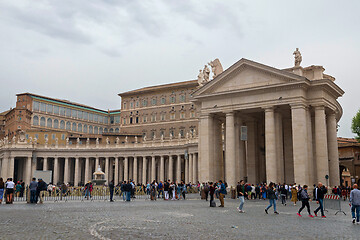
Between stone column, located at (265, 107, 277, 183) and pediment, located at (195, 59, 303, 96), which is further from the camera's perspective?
pediment, located at (195, 59, 303, 96)

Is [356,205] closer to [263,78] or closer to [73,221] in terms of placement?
[73,221]

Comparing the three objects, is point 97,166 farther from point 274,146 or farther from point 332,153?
point 332,153

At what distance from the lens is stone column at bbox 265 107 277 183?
1542 inches

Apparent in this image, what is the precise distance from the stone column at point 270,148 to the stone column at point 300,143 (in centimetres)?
207

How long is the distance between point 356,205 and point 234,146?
25.4 meters

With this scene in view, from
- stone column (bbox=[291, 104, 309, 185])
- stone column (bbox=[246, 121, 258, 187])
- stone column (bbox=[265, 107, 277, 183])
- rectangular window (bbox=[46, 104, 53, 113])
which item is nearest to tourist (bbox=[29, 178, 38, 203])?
stone column (bbox=[265, 107, 277, 183])

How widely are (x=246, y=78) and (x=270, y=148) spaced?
26.4 feet

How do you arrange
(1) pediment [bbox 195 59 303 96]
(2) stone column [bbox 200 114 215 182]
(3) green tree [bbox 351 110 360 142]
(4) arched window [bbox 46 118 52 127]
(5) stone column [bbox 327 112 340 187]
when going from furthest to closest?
(4) arched window [bbox 46 118 52 127] → (3) green tree [bbox 351 110 360 142] → (2) stone column [bbox 200 114 215 182] → (5) stone column [bbox 327 112 340 187] → (1) pediment [bbox 195 59 303 96]

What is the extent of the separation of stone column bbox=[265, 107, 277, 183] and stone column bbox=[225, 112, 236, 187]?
393 cm

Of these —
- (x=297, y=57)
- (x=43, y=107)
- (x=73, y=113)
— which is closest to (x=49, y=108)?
(x=43, y=107)

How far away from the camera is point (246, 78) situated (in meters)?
42.2

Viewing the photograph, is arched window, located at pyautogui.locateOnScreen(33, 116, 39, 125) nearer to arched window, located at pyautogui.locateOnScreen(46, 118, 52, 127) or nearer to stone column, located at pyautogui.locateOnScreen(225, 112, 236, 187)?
arched window, located at pyautogui.locateOnScreen(46, 118, 52, 127)

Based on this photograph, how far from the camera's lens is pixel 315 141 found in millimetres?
39781

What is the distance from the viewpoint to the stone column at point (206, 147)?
4375 centimetres
